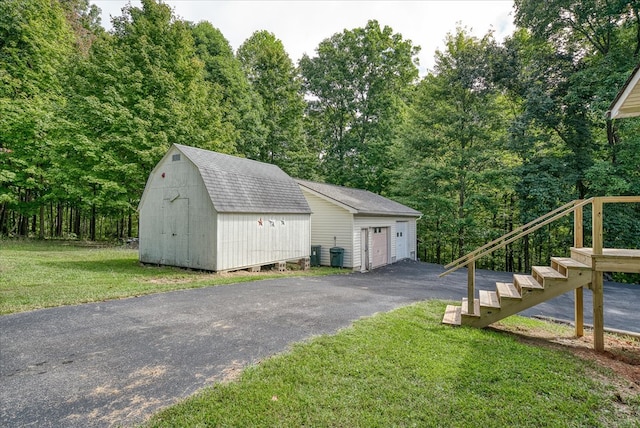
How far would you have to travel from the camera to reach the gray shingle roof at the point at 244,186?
996 cm

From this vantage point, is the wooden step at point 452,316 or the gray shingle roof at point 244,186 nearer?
the wooden step at point 452,316

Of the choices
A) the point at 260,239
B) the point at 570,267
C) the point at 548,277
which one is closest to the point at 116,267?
the point at 260,239

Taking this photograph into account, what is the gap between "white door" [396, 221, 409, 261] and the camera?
1746 centimetres

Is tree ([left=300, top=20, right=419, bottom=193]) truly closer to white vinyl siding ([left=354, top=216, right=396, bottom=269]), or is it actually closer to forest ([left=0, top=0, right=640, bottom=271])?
forest ([left=0, top=0, right=640, bottom=271])

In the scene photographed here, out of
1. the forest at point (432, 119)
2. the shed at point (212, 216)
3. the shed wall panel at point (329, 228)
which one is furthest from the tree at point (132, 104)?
the shed wall panel at point (329, 228)

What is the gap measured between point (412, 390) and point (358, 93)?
→ 2710 centimetres

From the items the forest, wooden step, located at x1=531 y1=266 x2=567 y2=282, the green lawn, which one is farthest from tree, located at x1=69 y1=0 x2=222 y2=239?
wooden step, located at x1=531 y1=266 x2=567 y2=282

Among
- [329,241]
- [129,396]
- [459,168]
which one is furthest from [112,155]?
[459,168]

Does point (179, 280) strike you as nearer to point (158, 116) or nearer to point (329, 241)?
point (329, 241)

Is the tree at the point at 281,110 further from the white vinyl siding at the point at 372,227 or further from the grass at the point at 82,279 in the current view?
the grass at the point at 82,279

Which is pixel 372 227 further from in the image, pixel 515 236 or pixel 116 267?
pixel 116 267

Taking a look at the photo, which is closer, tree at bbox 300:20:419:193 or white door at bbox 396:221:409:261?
white door at bbox 396:221:409:261

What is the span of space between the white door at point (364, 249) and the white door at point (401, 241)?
152 inches

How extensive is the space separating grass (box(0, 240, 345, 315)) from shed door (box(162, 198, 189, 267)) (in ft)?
1.31
